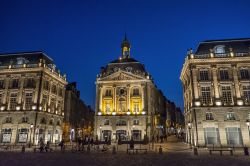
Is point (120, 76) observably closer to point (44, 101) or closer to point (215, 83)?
point (44, 101)

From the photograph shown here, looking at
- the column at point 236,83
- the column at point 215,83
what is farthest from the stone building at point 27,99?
the column at point 236,83

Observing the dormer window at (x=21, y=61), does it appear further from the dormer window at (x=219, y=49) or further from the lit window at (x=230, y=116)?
the lit window at (x=230, y=116)

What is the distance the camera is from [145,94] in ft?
222

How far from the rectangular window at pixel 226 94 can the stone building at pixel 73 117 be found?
2154 inches

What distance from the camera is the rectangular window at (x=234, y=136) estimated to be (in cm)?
4362

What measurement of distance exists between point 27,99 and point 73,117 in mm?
34239

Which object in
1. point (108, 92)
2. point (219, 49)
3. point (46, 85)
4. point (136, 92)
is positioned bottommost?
point (136, 92)

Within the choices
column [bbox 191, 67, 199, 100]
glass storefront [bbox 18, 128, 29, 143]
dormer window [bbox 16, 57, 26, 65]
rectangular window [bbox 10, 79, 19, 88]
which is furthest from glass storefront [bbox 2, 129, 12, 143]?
column [bbox 191, 67, 199, 100]

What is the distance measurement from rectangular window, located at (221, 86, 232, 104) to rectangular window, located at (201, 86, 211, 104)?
2.86m

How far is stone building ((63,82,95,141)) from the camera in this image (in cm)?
8181

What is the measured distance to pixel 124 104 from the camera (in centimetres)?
6750

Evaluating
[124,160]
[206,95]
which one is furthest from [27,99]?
[206,95]

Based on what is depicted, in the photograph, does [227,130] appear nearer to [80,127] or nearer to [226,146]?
[226,146]

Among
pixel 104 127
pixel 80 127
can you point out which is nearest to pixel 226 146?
pixel 104 127
